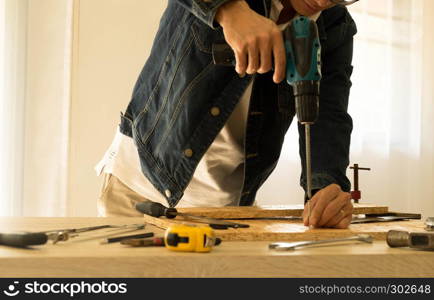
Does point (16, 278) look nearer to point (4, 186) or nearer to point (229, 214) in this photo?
point (229, 214)

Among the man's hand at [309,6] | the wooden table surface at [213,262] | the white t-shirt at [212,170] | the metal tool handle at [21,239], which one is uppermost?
the man's hand at [309,6]

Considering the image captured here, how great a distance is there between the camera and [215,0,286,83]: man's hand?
104cm

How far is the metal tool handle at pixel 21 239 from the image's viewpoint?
0.76 m

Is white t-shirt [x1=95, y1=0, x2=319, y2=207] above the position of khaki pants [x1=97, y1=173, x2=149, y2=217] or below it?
above

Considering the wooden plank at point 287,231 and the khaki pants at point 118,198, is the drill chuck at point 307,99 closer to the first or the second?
the wooden plank at point 287,231

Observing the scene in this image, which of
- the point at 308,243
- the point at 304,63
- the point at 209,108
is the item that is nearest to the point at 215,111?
the point at 209,108

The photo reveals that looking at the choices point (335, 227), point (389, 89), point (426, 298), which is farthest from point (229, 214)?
point (389, 89)

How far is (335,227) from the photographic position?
41.3 inches

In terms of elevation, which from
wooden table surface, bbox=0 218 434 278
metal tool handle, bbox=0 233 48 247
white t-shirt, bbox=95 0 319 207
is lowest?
wooden table surface, bbox=0 218 434 278

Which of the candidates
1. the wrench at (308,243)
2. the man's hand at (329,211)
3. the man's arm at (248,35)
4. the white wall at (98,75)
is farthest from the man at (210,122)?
the white wall at (98,75)

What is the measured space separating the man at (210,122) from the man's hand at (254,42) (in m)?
0.18

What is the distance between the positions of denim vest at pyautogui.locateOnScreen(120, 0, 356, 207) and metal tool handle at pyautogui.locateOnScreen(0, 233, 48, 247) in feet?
2.27

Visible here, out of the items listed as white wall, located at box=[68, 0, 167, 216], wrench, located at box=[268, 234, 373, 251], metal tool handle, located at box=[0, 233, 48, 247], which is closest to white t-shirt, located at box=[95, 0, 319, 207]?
wrench, located at box=[268, 234, 373, 251]

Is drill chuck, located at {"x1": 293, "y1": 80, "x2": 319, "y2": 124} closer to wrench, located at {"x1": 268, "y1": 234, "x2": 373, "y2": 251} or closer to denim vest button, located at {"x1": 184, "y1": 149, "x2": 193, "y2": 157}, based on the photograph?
wrench, located at {"x1": 268, "y1": 234, "x2": 373, "y2": 251}
